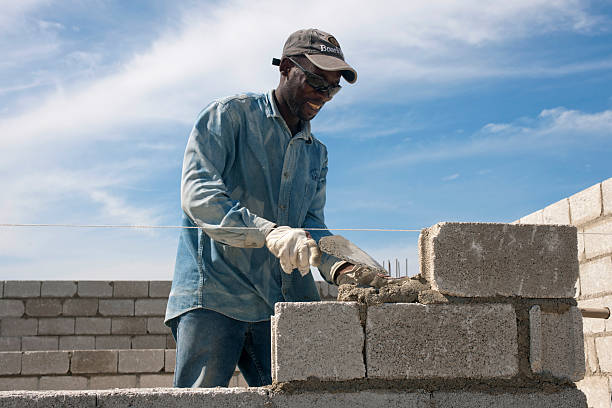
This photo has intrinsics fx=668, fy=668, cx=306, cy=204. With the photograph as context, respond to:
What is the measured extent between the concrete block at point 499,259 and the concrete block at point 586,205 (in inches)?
84.9

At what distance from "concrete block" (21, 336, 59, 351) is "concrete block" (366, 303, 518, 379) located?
309 inches

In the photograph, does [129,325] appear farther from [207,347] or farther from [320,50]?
[320,50]

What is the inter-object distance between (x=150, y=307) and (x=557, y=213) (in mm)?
5904

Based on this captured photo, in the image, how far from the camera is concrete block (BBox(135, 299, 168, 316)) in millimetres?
9203

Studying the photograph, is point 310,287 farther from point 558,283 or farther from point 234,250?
point 558,283

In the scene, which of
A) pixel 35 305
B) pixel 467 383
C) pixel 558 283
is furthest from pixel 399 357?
pixel 35 305

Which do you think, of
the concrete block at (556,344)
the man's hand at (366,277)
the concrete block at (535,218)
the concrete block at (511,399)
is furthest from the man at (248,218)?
the concrete block at (535,218)

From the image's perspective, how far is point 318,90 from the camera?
2.93 m

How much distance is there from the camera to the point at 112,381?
7754 mm

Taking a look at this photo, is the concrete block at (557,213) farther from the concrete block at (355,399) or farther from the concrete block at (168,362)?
the concrete block at (168,362)

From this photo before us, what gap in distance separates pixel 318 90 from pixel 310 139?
0.28m

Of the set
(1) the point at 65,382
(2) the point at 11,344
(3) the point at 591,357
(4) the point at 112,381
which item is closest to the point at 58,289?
(2) the point at 11,344

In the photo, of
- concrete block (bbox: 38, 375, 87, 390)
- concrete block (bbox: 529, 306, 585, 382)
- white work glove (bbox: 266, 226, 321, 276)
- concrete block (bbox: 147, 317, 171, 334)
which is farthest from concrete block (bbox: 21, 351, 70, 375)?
concrete block (bbox: 529, 306, 585, 382)

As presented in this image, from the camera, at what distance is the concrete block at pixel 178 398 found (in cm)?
220
